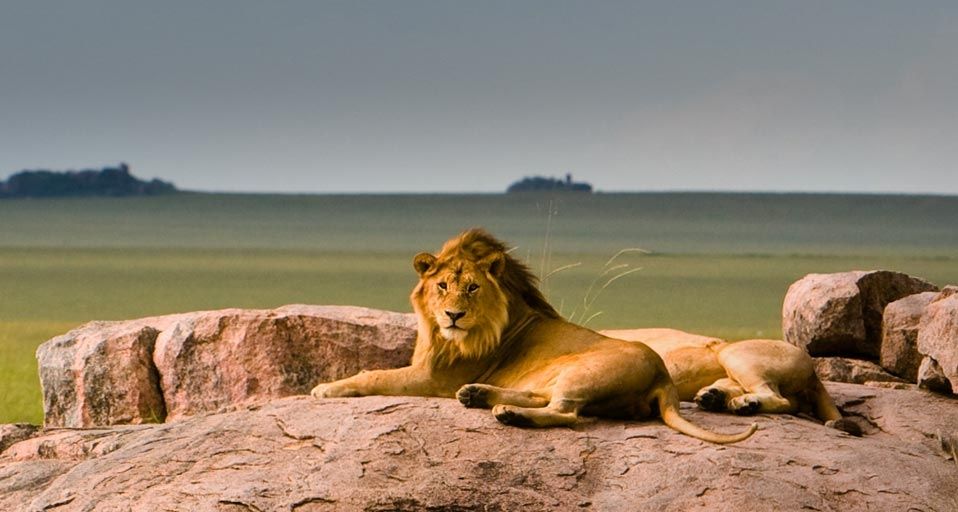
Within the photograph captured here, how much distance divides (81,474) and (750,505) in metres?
3.18

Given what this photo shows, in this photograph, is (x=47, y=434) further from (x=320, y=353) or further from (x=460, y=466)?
(x=460, y=466)

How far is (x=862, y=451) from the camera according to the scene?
7.52 m

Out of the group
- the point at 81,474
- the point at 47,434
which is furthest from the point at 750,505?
the point at 47,434

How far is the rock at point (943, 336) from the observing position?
9.49 meters

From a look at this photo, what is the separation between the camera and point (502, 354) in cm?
801

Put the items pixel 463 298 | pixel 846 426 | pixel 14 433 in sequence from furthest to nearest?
pixel 14 433 → pixel 846 426 → pixel 463 298

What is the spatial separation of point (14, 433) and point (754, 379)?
4.32 metres

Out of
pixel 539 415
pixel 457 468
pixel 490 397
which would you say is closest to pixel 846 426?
pixel 539 415

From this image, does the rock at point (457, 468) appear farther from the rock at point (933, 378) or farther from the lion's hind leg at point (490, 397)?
the rock at point (933, 378)

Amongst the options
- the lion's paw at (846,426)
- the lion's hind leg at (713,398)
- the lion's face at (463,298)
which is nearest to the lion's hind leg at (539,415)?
the lion's face at (463,298)

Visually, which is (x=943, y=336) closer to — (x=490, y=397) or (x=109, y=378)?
(x=490, y=397)

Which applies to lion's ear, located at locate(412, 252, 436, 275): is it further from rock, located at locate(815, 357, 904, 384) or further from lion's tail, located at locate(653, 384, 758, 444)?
rock, located at locate(815, 357, 904, 384)

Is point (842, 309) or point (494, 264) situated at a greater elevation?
point (494, 264)

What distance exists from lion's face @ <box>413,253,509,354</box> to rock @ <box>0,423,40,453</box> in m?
2.69
